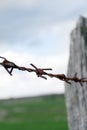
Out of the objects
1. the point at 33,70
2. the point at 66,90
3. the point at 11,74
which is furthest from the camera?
the point at 66,90

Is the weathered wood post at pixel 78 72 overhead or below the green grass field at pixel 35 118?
below

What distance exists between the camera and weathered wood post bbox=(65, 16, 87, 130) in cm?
437

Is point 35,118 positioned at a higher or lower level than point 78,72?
higher

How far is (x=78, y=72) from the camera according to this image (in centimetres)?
441

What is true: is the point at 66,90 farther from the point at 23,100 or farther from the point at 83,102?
the point at 23,100

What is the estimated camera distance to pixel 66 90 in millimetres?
4691

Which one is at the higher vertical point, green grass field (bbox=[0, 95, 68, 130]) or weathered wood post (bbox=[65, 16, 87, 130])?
green grass field (bbox=[0, 95, 68, 130])

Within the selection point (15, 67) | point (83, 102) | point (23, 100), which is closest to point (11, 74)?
point (15, 67)

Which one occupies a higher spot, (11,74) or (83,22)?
(83,22)

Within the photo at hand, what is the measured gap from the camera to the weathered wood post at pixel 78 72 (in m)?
4.37

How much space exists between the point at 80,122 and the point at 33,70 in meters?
1.03

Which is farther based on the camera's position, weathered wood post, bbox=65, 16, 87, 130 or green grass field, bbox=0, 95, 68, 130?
green grass field, bbox=0, 95, 68, 130

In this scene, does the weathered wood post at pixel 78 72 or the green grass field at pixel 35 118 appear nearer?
the weathered wood post at pixel 78 72

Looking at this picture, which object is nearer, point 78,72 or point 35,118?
point 78,72
